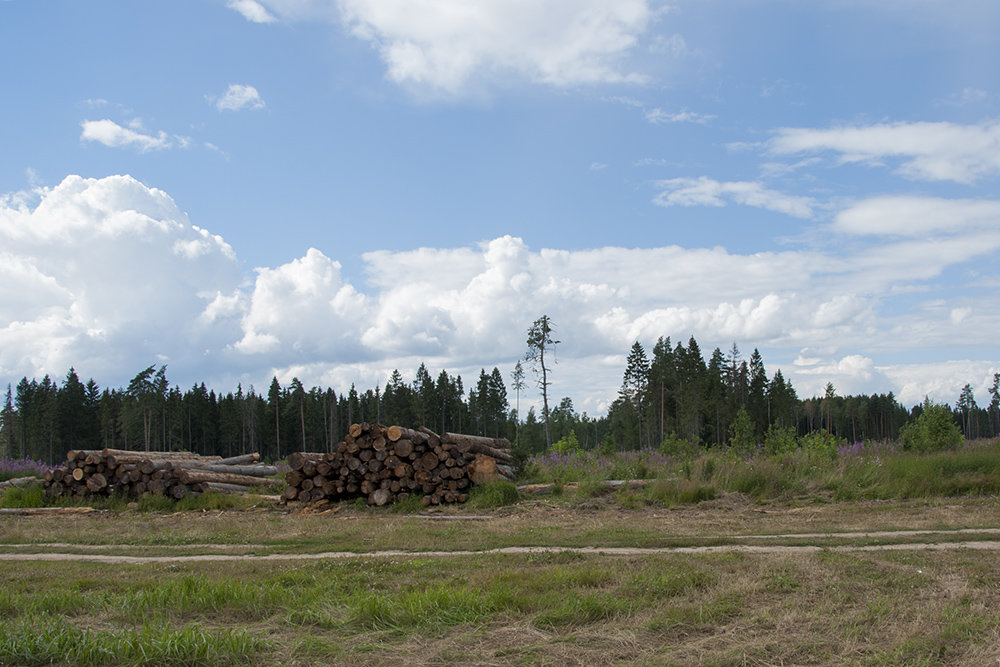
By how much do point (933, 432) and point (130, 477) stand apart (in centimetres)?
2096

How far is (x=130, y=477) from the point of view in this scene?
18.7 metres

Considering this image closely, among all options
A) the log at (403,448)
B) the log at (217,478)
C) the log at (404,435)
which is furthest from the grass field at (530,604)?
the log at (217,478)

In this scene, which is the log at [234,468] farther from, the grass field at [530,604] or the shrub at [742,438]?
the shrub at [742,438]

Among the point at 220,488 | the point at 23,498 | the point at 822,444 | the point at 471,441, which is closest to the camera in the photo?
the point at 471,441

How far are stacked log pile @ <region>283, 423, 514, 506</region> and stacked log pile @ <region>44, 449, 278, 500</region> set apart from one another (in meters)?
2.94

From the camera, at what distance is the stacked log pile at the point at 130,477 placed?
61.0 ft

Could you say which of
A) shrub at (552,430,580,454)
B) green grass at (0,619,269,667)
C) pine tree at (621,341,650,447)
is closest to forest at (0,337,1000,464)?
pine tree at (621,341,650,447)

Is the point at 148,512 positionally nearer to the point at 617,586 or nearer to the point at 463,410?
the point at 617,586

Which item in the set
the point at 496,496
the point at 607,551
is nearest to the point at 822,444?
the point at 496,496

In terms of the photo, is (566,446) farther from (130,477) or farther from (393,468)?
(130,477)

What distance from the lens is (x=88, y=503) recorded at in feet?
60.8

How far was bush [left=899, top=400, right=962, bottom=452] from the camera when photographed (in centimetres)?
1964

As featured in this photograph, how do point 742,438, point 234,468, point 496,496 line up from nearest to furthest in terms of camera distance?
point 496,496 < point 742,438 < point 234,468

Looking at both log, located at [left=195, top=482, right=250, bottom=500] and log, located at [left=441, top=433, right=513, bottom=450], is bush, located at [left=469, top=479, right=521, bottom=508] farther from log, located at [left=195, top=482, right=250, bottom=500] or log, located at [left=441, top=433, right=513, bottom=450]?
log, located at [left=195, top=482, right=250, bottom=500]
